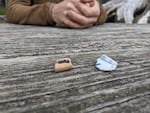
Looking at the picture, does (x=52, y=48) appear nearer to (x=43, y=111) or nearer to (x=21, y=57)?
(x=21, y=57)

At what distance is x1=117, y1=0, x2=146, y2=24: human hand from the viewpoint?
87.0 inches

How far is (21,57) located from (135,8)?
164 cm

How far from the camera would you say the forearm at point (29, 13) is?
151cm

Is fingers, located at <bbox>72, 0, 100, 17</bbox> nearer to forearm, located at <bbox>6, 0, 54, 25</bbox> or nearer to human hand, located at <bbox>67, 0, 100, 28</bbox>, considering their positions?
human hand, located at <bbox>67, 0, 100, 28</bbox>

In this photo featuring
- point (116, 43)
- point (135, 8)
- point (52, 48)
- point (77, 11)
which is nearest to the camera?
point (52, 48)

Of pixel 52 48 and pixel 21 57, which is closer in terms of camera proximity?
pixel 21 57

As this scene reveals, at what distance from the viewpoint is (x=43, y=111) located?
20.7 inches

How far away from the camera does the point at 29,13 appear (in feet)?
5.27

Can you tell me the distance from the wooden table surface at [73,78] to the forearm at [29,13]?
45 centimetres

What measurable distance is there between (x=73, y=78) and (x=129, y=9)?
1.69m

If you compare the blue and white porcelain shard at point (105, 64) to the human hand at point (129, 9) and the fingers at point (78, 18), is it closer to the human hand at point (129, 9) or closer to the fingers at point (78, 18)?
the fingers at point (78, 18)

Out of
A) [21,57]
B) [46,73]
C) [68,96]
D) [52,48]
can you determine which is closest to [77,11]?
[52,48]

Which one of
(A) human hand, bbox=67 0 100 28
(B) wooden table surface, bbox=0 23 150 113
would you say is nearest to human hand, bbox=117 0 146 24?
(A) human hand, bbox=67 0 100 28

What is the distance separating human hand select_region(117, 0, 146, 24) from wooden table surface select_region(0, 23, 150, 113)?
1150 millimetres
